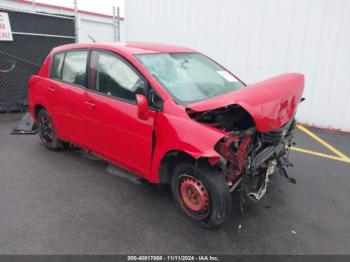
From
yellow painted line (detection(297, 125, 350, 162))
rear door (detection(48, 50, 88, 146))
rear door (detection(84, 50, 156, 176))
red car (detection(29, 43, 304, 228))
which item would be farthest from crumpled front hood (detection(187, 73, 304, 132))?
yellow painted line (detection(297, 125, 350, 162))

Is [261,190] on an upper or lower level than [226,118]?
lower

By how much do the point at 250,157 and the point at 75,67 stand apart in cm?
262

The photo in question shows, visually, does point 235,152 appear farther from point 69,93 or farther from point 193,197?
point 69,93

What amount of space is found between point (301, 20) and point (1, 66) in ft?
22.2

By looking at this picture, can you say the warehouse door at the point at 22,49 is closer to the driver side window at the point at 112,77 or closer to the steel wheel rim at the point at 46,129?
the steel wheel rim at the point at 46,129

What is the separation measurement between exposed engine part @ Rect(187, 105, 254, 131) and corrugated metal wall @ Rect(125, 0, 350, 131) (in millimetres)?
4346

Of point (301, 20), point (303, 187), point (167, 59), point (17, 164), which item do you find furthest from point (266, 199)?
point (301, 20)

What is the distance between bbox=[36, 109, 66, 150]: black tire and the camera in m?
4.67

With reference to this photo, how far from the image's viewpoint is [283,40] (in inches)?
262

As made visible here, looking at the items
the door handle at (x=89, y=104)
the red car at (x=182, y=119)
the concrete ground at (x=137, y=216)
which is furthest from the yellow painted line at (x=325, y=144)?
the door handle at (x=89, y=104)

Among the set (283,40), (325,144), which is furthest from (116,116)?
(283,40)

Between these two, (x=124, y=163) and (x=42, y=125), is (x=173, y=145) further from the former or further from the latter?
(x=42, y=125)

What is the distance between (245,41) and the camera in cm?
712

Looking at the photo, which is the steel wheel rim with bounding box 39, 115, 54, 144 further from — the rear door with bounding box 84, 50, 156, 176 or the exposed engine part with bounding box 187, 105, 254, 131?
the exposed engine part with bounding box 187, 105, 254, 131
